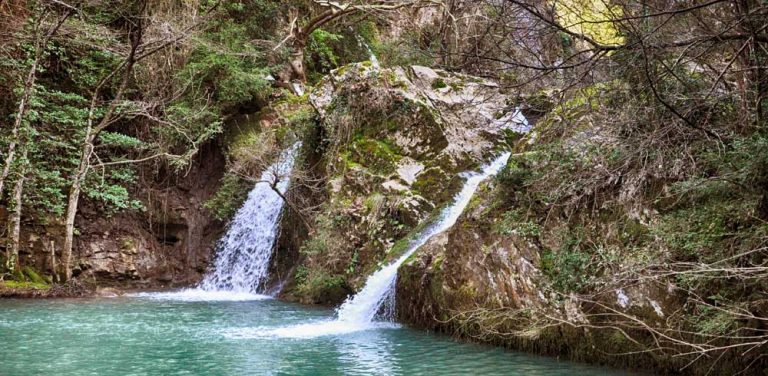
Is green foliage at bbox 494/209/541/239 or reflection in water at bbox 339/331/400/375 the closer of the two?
reflection in water at bbox 339/331/400/375

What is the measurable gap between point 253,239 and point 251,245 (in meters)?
0.15

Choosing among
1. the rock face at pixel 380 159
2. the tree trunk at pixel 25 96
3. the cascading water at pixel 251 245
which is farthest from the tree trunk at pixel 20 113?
the rock face at pixel 380 159

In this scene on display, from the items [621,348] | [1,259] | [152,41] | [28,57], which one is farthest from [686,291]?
[28,57]

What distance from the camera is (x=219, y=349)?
24.4 feet

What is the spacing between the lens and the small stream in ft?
20.6

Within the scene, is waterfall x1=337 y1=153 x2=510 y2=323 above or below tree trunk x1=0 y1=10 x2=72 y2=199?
below

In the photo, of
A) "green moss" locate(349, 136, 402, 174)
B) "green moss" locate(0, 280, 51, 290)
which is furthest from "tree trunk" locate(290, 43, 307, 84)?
"green moss" locate(0, 280, 51, 290)

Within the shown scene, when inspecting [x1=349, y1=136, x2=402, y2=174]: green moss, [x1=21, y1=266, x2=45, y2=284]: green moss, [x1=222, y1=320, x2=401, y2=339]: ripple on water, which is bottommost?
[x1=222, y1=320, x2=401, y2=339]: ripple on water

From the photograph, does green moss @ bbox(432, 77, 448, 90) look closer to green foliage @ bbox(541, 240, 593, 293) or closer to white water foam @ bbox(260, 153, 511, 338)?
white water foam @ bbox(260, 153, 511, 338)

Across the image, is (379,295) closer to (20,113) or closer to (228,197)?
(228,197)

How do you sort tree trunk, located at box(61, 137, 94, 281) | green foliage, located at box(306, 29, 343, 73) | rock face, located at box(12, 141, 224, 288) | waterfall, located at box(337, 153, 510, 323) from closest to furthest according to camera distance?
waterfall, located at box(337, 153, 510, 323) → tree trunk, located at box(61, 137, 94, 281) → rock face, located at box(12, 141, 224, 288) → green foliage, located at box(306, 29, 343, 73)

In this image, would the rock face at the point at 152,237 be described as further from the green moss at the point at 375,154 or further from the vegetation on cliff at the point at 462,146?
the green moss at the point at 375,154

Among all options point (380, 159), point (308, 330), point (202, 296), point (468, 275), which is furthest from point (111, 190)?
point (468, 275)

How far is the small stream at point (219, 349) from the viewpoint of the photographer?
6.29 m
